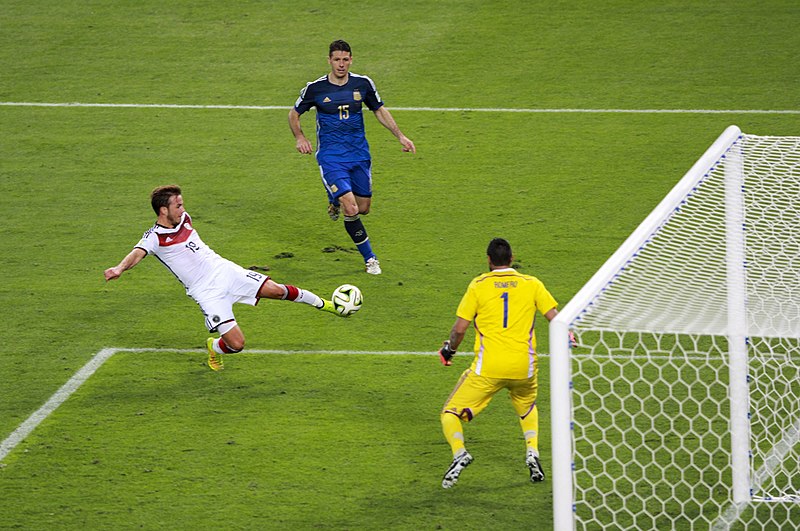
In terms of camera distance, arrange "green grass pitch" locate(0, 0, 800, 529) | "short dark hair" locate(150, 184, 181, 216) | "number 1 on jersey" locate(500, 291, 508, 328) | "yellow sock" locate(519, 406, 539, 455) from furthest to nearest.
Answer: "short dark hair" locate(150, 184, 181, 216) < "green grass pitch" locate(0, 0, 800, 529) < "yellow sock" locate(519, 406, 539, 455) < "number 1 on jersey" locate(500, 291, 508, 328)

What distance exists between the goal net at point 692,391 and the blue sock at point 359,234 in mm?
3170

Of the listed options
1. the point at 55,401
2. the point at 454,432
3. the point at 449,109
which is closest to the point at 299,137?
the point at 55,401

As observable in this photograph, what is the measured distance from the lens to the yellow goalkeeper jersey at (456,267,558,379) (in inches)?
313

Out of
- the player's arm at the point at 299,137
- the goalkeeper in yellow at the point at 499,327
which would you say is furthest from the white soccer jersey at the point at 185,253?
the goalkeeper in yellow at the point at 499,327

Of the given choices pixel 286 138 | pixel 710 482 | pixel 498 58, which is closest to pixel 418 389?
pixel 710 482

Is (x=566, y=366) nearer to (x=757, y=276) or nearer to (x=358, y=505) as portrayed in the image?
(x=358, y=505)

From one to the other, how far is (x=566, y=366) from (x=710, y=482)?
7.70ft

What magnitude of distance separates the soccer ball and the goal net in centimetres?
206

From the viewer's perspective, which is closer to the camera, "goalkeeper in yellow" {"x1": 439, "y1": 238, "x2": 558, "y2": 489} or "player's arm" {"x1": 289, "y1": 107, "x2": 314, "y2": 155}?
"goalkeeper in yellow" {"x1": 439, "y1": 238, "x2": 558, "y2": 489}

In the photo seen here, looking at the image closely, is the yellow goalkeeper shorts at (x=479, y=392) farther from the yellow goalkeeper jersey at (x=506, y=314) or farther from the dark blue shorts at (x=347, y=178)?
the dark blue shorts at (x=347, y=178)

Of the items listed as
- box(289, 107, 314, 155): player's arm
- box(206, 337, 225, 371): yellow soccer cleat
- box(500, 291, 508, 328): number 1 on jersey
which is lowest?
box(206, 337, 225, 371): yellow soccer cleat

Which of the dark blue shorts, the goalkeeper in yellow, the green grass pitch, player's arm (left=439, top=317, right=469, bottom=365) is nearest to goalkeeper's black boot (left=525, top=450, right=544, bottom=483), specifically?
the goalkeeper in yellow

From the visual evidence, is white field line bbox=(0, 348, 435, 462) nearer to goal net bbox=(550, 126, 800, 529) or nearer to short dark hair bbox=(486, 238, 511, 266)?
goal net bbox=(550, 126, 800, 529)

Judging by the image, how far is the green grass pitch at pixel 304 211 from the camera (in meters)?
8.50
